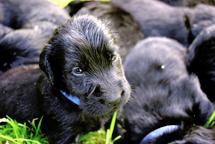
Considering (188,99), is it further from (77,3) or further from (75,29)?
(77,3)

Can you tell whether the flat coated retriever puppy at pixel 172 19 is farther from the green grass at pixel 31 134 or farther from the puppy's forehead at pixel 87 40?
the puppy's forehead at pixel 87 40

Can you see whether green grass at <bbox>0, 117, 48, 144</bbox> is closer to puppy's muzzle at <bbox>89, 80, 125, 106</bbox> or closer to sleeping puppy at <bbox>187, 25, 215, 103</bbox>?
puppy's muzzle at <bbox>89, 80, 125, 106</bbox>

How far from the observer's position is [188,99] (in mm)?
3525

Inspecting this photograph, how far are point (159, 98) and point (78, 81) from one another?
720 millimetres

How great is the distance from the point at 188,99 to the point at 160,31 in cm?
83

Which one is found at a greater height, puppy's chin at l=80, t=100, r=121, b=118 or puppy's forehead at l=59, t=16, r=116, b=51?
puppy's forehead at l=59, t=16, r=116, b=51

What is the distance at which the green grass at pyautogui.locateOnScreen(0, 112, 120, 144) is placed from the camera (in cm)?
339

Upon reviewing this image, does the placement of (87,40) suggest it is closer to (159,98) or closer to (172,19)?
(159,98)

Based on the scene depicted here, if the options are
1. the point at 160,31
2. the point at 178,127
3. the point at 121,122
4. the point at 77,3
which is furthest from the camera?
the point at 77,3

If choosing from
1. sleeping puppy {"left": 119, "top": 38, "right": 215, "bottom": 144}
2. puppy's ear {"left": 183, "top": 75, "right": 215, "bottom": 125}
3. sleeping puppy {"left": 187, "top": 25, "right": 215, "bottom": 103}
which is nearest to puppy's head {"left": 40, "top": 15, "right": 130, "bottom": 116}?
sleeping puppy {"left": 119, "top": 38, "right": 215, "bottom": 144}

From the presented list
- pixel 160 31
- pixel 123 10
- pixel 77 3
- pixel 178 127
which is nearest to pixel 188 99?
pixel 178 127

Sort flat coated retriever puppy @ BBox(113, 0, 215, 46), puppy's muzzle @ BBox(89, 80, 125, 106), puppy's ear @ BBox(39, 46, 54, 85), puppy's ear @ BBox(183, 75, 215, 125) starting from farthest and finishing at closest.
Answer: flat coated retriever puppy @ BBox(113, 0, 215, 46) < puppy's ear @ BBox(183, 75, 215, 125) < puppy's ear @ BBox(39, 46, 54, 85) < puppy's muzzle @ BBox(89, 80, 125, 106)

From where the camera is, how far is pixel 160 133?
127 inches

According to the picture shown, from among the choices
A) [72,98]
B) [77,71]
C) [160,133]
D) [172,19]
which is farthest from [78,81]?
[172,19]
